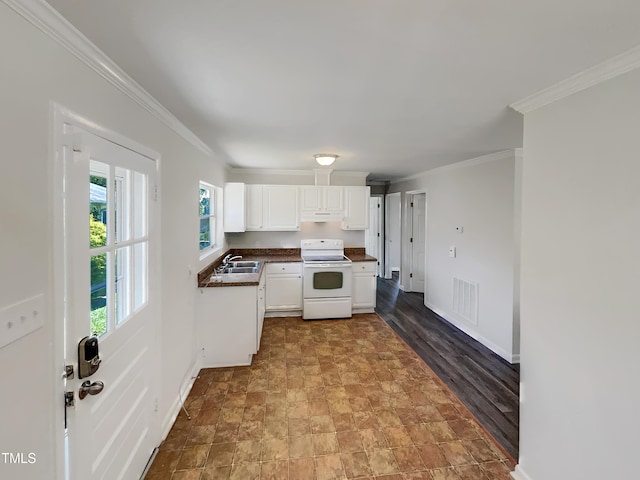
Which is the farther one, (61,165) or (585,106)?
(585,106)

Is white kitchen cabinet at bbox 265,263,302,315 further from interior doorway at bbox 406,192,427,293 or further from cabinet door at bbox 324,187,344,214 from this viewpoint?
interior doorway at bbox 406,192,427,293

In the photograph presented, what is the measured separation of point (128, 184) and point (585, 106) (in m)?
2.37

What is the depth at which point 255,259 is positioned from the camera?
188 inches

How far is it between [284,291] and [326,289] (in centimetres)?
64

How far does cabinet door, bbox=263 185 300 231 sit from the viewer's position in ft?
15.3

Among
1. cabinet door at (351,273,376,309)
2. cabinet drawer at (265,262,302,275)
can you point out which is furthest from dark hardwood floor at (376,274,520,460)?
cabinet drawer at (265,262,302,275)

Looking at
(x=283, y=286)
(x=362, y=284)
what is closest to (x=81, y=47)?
(x=283, y=286)

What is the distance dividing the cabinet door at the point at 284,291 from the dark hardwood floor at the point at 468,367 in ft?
4.62

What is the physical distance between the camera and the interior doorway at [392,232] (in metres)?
6.31

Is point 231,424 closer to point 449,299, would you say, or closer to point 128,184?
point 128,184

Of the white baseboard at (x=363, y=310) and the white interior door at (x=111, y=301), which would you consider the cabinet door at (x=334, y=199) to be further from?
the white interior door at (x=111, y=301)

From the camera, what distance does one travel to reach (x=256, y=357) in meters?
3.30

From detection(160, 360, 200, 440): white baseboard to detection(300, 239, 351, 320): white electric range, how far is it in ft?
6.01

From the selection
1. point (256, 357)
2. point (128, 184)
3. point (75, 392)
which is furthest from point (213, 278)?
point (75, 392)
